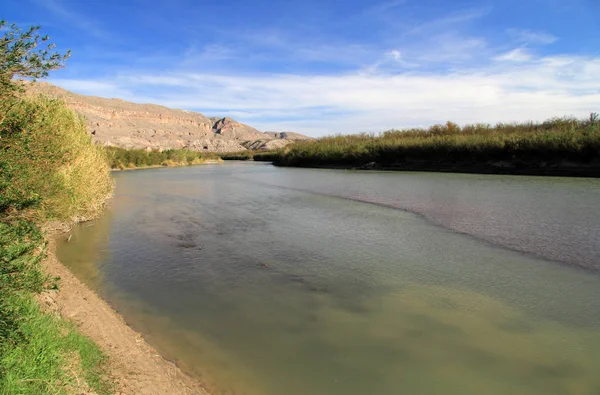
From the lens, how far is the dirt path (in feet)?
11.0

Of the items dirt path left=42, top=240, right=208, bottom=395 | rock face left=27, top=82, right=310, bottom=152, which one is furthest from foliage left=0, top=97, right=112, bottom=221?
rock face left=27, top=82, right=310, bottom=152

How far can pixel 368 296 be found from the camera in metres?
5.77

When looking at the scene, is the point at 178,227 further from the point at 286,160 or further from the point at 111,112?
the point at 111,112

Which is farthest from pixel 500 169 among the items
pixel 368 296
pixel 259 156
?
pixel 259 156

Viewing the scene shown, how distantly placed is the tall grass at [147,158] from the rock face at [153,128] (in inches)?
1130

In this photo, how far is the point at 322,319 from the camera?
16.6ft

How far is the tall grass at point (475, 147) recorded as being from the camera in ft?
70.5

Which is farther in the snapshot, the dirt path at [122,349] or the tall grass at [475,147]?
the tall grass at [475,147]

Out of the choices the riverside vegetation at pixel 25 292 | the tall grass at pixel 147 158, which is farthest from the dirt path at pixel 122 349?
the tall grass at pixel 147 158

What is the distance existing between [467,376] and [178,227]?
9417 millimetres

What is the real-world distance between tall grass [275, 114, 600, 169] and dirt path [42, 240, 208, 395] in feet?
78.4

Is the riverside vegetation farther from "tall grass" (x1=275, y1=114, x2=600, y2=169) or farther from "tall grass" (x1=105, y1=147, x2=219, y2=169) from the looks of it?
"tall grass" (x1=105, y1=147, x2=219, y2=169)

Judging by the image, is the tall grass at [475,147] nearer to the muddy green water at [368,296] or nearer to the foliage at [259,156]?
the muddy green water at [368,296]

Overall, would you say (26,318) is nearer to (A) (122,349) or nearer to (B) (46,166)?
(A) (122,349)
